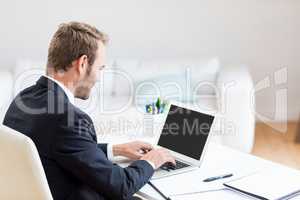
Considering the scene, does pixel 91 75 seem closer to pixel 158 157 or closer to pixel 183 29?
pixel 158 157

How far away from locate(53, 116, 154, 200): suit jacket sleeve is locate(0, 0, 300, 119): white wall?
103 inches

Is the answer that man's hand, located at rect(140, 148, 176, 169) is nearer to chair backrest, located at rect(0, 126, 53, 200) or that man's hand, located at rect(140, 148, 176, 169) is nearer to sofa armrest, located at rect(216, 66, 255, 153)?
chair backrest, located at rect(0, 126, 53, 200)

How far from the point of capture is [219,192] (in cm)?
188

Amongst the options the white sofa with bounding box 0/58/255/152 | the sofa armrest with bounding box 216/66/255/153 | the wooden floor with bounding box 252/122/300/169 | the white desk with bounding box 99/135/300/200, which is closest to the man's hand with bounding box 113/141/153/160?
the white desk with bounding box 99/135/300/200

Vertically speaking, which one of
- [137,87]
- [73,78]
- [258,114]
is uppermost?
[73,78]

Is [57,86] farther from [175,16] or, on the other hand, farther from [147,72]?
[175,16]

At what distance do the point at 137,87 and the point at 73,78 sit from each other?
6.92 ft

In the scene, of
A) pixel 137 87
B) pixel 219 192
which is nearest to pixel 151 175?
pixel 219 192

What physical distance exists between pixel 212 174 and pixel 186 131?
0.73ft

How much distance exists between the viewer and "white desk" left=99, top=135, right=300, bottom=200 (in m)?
1.86

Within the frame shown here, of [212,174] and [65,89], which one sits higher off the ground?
[65,89]

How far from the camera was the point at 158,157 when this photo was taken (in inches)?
80.3

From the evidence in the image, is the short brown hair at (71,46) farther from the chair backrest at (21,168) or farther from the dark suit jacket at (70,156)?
the chair backrest at (21,168)

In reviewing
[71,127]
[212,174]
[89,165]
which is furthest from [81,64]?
[212,174]
